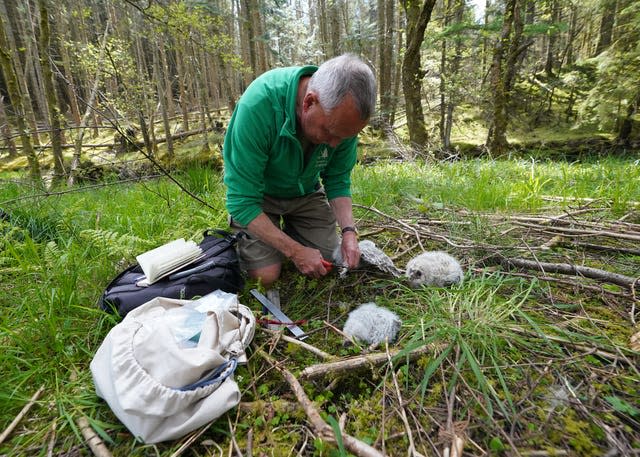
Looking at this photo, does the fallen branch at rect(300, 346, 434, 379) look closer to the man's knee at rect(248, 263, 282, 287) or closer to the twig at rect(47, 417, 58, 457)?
the twig at rect(47, 417, 58, 457)

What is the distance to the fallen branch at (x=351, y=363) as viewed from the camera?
1.24 m

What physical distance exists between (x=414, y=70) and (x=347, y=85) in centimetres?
633

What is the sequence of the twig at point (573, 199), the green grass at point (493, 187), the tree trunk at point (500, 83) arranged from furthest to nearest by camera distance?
the tree trunk at point (500, 83) → the green grass at point (493, 187) → the twig at point (573, 199)

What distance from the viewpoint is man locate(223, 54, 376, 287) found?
5.40ft

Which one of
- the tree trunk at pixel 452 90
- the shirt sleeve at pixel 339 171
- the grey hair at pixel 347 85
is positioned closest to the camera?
the grey hair at pixel 347 85

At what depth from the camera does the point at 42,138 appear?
1612 centimetres

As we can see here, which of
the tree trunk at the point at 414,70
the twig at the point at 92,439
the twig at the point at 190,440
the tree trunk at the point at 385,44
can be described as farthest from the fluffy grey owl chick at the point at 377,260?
the tree trunk at the point at 385,44

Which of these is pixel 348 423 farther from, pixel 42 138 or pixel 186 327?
pixel 42 138

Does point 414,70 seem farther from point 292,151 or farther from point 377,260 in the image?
point 377,260

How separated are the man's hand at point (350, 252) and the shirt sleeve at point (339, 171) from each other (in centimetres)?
47

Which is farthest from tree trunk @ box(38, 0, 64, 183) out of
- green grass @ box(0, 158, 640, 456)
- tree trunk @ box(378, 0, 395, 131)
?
tree trunk @ box(378, 0, 395, 131)

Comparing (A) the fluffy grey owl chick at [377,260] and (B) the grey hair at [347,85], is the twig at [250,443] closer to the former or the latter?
(A) the fluffy grey owl chick at [377,260]

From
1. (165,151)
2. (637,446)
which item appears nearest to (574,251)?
(637,446)

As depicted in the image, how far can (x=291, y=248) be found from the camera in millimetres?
1997
